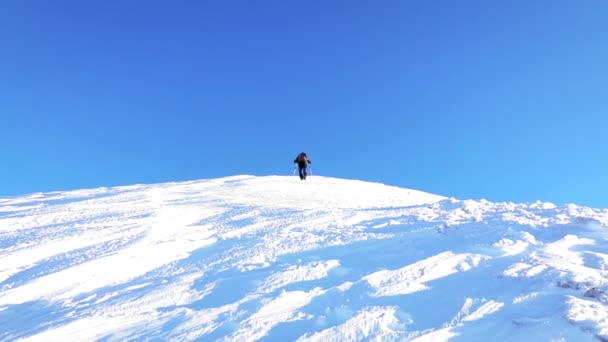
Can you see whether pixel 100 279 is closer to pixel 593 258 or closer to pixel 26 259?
pixel 26 259

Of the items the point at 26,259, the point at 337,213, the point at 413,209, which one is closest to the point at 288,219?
the point at 337,213

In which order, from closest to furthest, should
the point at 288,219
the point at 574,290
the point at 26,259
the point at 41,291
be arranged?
the point at 574,290, the point at 41,291, the point at 26,259, the point at 288,219

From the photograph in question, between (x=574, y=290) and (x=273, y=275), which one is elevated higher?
(x=273, y=275)

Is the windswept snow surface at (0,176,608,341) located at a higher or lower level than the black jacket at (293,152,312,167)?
lower

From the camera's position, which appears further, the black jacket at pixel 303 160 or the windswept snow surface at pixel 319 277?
the black jacket at pixel 303 160

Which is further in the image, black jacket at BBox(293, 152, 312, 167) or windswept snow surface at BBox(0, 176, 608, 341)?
black jacket at BBox(293, 152, 312, 167)

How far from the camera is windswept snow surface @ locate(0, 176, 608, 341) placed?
16.4ft

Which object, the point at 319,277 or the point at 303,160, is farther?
the point at 303,160

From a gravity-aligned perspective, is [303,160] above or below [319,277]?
above

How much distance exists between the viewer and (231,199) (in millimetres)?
16500

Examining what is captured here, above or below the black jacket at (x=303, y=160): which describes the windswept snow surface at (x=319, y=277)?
below

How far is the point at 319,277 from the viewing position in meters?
6.63

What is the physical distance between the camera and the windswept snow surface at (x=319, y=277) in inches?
196

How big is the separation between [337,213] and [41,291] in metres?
6.93
